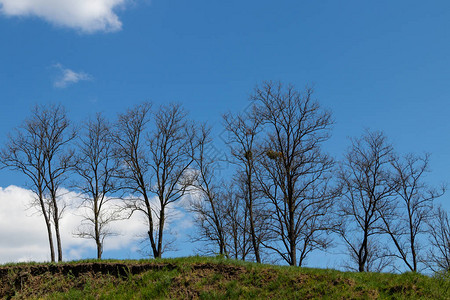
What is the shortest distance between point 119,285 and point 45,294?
2.71 meters

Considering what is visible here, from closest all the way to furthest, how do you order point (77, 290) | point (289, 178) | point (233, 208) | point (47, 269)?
point (77, 290) → point (47, 269) → point (289, 178) → point (233, 208)

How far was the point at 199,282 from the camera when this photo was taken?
1146 cm

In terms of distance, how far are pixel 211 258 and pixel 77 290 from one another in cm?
442

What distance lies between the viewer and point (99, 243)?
976 inches

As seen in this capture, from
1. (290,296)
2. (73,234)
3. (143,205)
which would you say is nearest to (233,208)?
(143,205)

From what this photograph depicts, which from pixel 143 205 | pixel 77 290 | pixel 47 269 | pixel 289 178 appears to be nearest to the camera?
pixel 77 290

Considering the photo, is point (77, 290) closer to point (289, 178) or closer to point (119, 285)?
point (119, 285)

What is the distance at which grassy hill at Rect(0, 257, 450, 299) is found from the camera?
10688 millimetres

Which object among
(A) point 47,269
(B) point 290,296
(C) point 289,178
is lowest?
(B) point 290,296

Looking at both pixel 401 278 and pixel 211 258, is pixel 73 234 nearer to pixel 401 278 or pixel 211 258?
pixel 211 258

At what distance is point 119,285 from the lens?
12.2 m

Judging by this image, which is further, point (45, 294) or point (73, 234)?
point (73, 234)

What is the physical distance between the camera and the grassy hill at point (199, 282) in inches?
421

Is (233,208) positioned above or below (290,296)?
above
